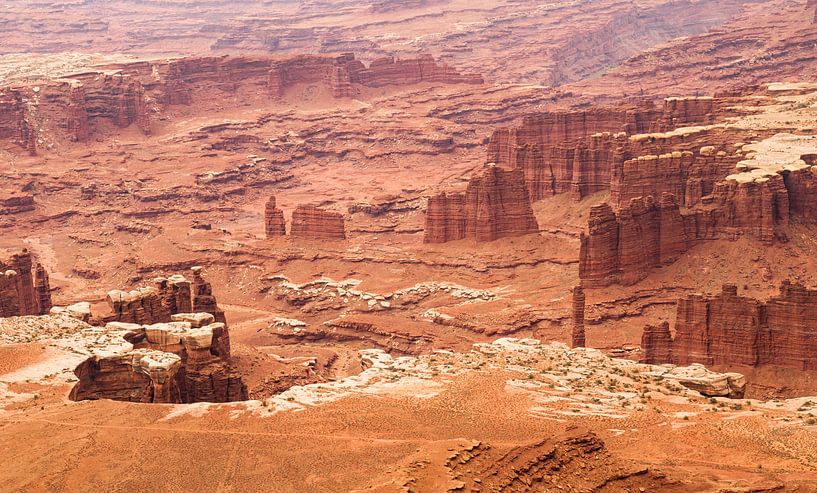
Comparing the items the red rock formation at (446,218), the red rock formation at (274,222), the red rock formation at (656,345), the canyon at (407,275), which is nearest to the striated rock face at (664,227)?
the canyon at (407,275)

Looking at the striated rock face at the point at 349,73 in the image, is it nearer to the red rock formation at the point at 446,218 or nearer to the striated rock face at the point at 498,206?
the red rock formation at the point at 446,218

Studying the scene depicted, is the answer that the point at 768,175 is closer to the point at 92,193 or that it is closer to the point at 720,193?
the point at 720,193

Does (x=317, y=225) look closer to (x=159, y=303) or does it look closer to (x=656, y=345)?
(x=159, y=303)

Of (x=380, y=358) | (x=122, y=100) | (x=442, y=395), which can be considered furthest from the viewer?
(x=122, y=100)

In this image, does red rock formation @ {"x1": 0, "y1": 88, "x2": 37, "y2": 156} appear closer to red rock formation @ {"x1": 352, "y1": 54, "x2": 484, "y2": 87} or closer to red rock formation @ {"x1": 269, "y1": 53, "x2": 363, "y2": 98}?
red rock formation @ {"x1": 269, "y1": 53, "x2": 363, "y2": 98}

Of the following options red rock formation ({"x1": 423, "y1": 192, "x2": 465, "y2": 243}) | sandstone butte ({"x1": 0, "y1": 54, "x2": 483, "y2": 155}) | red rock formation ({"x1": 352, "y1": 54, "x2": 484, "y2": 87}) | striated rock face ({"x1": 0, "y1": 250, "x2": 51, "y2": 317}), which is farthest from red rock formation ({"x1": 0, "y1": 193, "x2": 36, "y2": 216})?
red rock formation ({"x1": 352, "y1": 54, "x2": 484, "y2": 87})

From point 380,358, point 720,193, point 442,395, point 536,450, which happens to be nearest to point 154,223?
point 720,193
